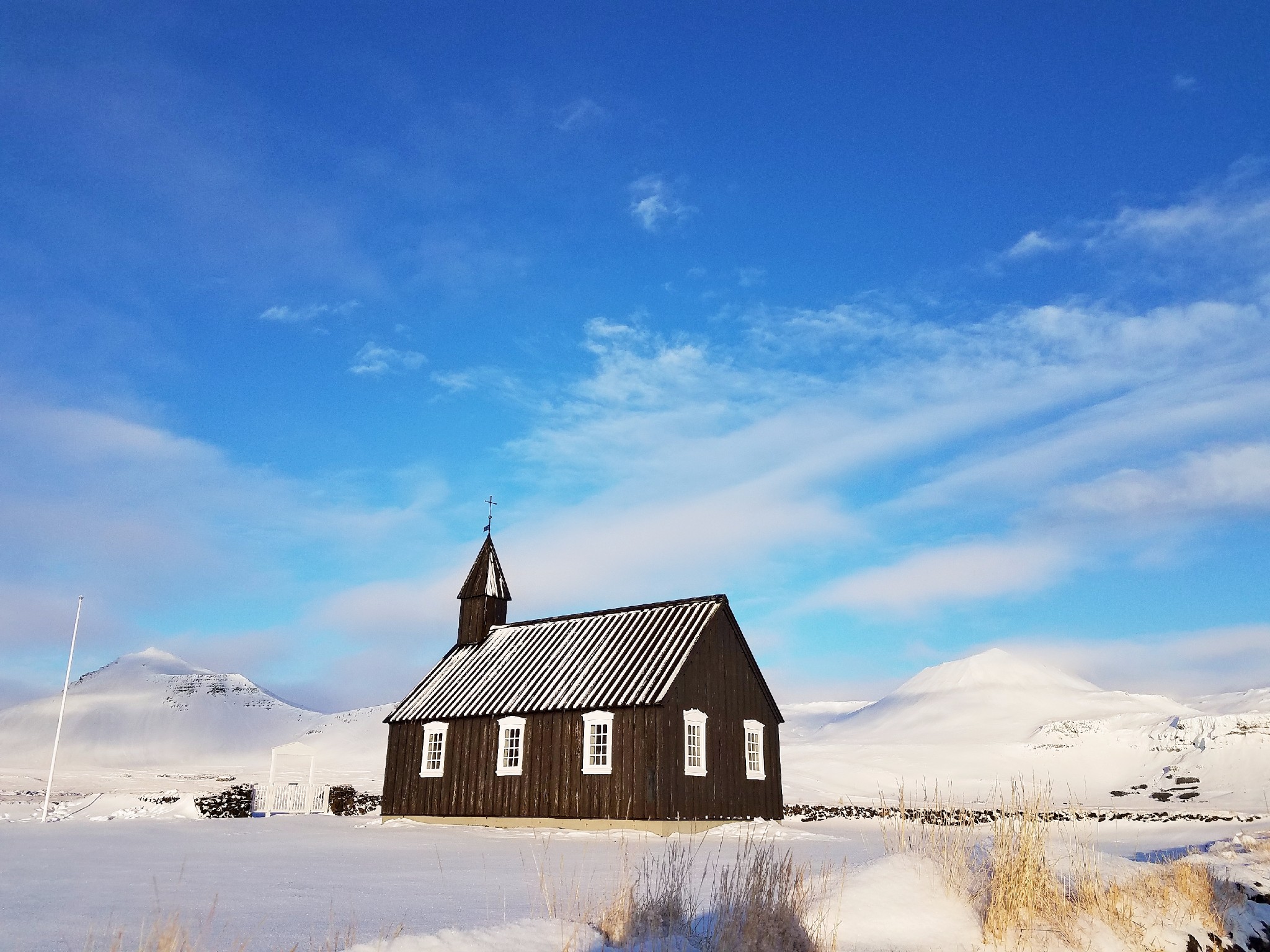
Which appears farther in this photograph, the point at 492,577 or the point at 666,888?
the point at 492,577

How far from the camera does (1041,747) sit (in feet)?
233

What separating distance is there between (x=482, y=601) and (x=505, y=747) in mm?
8710

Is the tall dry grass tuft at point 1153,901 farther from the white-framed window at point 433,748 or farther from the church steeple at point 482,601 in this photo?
the church steeple at point 482,601

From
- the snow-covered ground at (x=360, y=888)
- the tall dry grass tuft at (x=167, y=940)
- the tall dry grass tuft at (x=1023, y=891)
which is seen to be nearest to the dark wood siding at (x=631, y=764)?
the snow-covered ground at (x=360, y=888)

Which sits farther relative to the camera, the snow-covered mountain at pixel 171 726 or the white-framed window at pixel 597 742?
the snow-covered mountain at pixel 171 726

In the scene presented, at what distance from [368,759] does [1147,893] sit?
79.1m

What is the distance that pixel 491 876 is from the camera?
500 inches

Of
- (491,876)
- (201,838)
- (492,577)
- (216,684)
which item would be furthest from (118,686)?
(491,876)

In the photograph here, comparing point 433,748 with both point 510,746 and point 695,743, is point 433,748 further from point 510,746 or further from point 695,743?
point 695,743

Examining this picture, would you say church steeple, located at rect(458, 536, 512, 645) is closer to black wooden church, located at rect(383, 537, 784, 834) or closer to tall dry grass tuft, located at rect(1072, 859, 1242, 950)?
black wooden church, located at rect(383, 537, 784, 834)

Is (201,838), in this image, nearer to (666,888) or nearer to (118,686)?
(666,888)

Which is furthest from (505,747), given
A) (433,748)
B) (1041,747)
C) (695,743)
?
(1041,747)

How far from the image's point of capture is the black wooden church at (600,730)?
2498 cm

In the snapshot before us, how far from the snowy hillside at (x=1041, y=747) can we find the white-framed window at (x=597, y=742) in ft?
36.5
